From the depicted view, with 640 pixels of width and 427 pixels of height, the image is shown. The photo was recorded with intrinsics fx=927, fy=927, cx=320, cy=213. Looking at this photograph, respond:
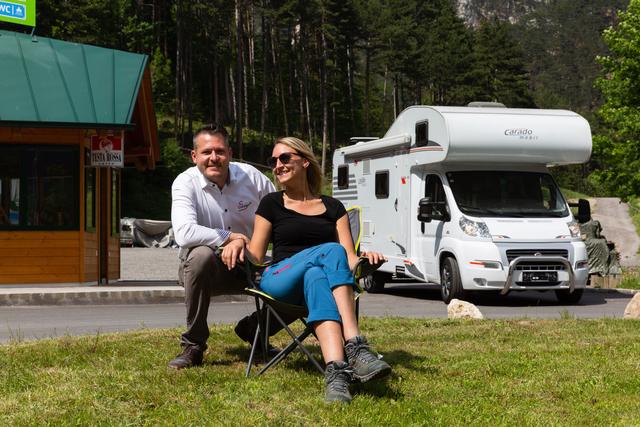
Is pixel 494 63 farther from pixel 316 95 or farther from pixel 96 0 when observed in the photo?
pixel 96 0

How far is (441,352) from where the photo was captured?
6672 millimetres

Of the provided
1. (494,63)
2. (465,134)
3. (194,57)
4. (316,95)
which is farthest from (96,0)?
(465,134)

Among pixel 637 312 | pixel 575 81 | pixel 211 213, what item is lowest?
pixel 637 312

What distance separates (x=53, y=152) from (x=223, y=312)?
5.15m

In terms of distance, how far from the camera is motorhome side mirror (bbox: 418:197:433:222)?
13.5 meters

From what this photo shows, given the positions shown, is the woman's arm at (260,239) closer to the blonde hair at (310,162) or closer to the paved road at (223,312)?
the blonde hair at (310,162)

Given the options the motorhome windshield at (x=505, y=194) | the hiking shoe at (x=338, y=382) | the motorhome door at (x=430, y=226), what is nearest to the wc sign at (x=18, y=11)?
the motorhome door at (x=430, y=226)

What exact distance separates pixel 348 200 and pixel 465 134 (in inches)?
166

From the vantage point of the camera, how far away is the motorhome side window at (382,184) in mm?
15211

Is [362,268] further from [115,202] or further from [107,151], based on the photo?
[115,202]

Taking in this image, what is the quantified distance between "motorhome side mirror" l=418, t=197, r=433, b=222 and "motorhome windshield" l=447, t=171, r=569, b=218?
403 mm

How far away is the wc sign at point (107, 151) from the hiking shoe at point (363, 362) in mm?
10986

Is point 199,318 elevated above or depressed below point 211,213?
below

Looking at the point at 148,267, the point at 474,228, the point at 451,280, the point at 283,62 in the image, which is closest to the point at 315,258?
the point at 474,228
